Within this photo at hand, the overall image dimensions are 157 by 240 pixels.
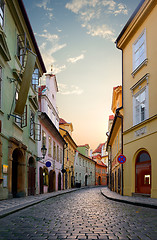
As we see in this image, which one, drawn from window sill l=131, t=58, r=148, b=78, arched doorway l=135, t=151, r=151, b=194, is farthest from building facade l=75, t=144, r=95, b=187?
window sill l=131, t=58, r=148, b=78

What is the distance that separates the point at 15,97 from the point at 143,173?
8.71 m

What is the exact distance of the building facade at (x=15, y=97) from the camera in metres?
14.1

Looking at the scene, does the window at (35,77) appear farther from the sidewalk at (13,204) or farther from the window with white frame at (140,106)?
the sidewalk at (13,204)

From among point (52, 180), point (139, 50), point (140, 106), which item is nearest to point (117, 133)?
point (52, 180)

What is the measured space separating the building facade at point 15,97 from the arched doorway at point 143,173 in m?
7.00

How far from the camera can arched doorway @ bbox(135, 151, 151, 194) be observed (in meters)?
17.2

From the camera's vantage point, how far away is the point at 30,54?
48.2ft

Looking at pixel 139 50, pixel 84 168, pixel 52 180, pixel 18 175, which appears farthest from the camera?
pixel 84 168

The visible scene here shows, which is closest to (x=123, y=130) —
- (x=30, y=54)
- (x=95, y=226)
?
(x=30, y=54)

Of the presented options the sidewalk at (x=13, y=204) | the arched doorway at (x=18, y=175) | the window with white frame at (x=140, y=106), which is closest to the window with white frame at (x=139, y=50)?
the window with white frame at (x=140, y=106)

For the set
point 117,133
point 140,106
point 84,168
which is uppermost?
point 140,106

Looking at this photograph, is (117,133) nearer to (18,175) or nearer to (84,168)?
(18,175)

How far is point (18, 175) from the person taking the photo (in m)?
18.2

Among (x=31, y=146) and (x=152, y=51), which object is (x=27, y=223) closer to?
(x=152, y=51)
